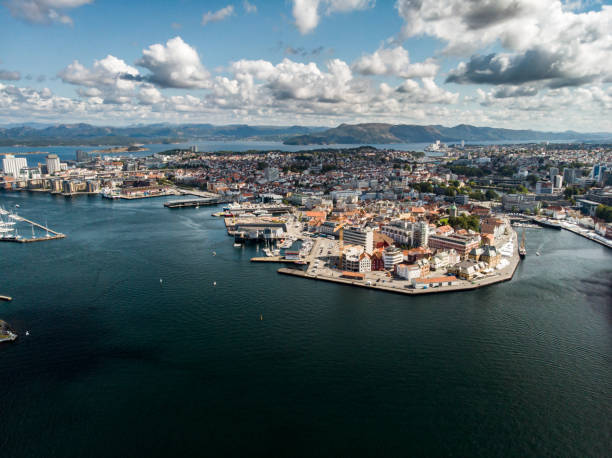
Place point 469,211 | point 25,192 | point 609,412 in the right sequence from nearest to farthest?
point 609,412, point 469,211, point 25,192

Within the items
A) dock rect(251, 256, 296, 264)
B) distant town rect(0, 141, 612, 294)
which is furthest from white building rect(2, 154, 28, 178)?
dock rect(251, 256, 296, 264)

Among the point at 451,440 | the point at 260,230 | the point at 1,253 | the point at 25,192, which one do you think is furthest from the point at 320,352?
the point at 25,192

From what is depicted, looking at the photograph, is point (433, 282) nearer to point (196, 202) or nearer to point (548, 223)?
point (548, 223)

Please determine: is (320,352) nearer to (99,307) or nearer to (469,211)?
(99,307)

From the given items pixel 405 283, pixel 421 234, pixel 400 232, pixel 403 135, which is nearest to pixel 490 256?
pixel 421 234

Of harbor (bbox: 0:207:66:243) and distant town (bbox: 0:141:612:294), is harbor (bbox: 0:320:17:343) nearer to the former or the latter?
distant town (bbox: 0:141:612:294)
